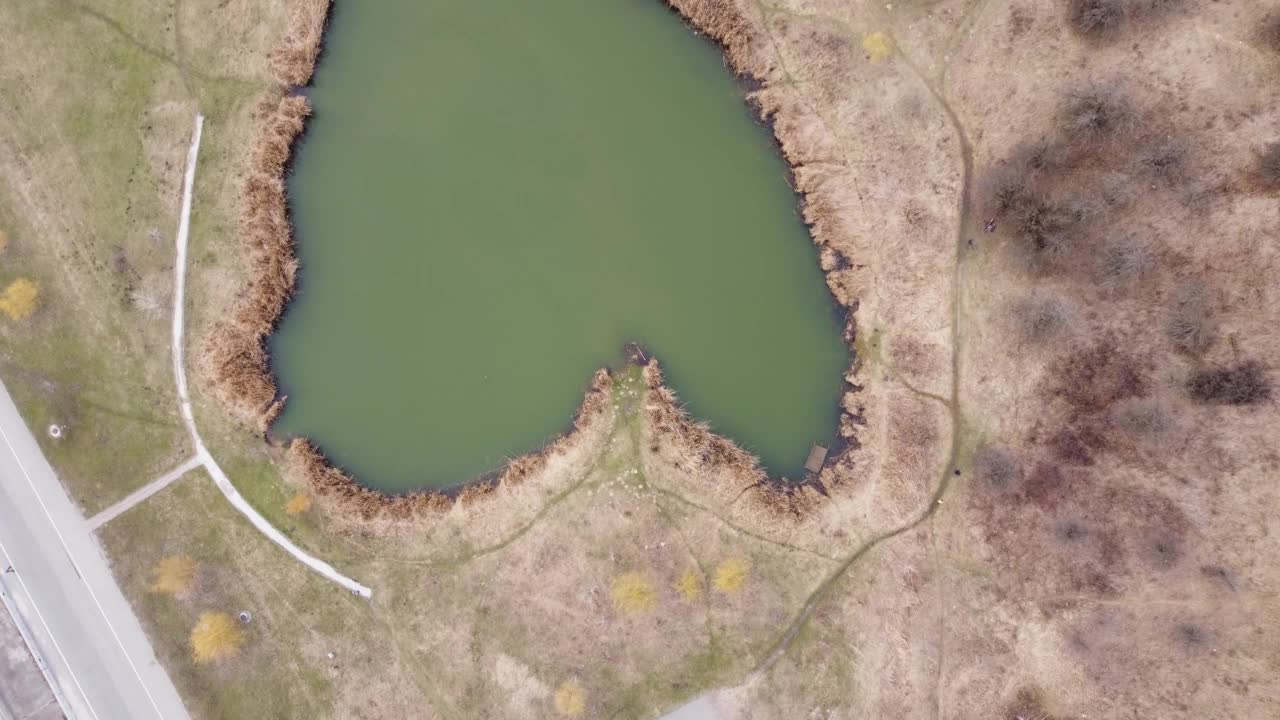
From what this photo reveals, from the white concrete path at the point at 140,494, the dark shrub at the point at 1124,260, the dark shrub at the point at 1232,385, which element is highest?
the dark shrub at the point at 1124,260

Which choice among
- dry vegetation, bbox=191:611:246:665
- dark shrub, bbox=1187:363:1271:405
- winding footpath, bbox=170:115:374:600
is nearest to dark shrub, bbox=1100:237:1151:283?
dark shrub, bbox=1187:363:1271:405

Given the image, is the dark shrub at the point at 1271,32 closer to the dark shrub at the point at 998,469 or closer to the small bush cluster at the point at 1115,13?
the small bush cluster at the point at 1115,13

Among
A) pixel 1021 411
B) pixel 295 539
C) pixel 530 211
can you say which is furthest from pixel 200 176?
pixel 1021 411

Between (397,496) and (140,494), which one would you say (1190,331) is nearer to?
(397,496)

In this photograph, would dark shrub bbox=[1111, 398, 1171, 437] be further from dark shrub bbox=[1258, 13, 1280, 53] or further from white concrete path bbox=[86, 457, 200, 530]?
white concrete path bbox=[86, 457, 200, 530]

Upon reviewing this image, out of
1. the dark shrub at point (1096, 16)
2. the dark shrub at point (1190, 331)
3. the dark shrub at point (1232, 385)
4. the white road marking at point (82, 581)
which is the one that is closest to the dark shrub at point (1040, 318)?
the dark shrub at point (1190, 331)

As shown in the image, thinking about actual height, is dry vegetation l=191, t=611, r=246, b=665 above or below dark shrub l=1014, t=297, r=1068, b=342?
below
